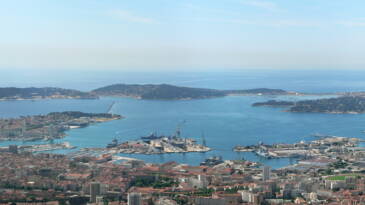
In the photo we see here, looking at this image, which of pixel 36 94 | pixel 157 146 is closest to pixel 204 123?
pixel 157 146

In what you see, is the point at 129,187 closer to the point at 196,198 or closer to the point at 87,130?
the point at 196,198

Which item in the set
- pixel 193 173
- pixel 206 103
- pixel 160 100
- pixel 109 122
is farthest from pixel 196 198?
pixel 160 100

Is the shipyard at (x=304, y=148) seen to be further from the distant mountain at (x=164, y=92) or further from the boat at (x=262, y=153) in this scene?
the distant mountain at (x=164, y=92)

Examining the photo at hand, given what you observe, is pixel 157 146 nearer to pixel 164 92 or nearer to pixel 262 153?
pixel 262 153

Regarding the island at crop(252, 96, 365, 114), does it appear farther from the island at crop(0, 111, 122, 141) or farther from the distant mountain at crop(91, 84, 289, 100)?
the island at crop(0, 111, 122, 141)

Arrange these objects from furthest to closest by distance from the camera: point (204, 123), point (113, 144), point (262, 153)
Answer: point (204, 123) → point (113, 144) → point (262, 153)

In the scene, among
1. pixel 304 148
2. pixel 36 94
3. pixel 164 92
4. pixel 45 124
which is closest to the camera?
pixel 304 148

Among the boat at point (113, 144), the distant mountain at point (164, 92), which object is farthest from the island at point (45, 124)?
the distant mountain at point (164, 92)

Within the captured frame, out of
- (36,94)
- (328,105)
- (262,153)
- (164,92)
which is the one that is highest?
(164,92)
